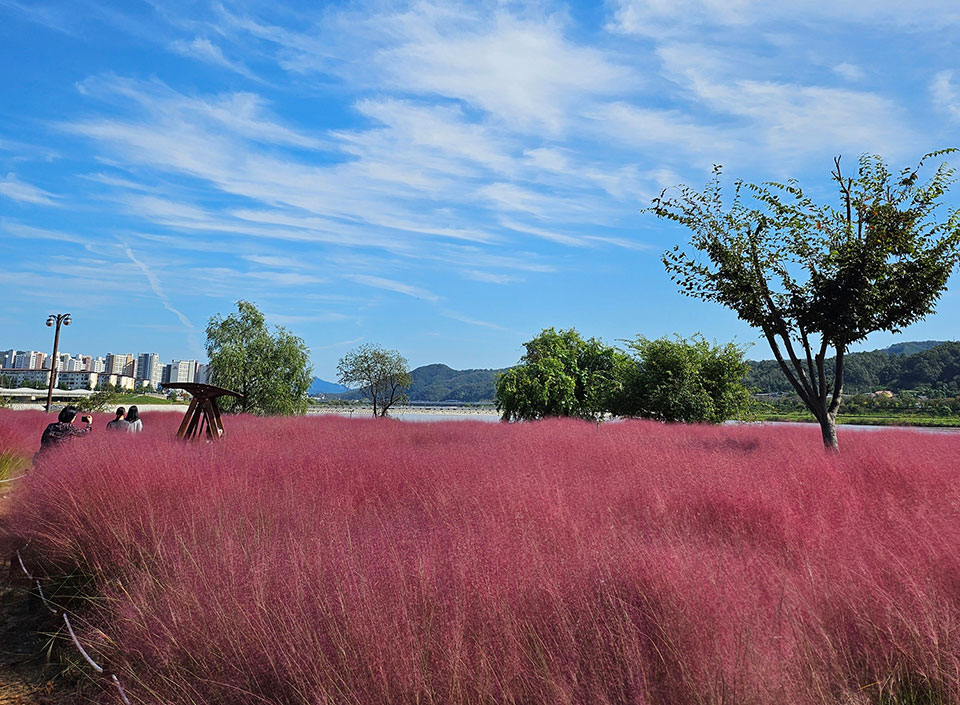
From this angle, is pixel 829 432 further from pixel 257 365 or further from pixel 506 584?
pixel 257 365

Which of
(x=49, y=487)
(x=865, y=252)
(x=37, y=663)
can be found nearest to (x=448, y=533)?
(x=37, y=663)

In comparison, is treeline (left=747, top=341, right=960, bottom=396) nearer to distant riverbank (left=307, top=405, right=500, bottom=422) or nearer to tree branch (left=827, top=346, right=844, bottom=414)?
distant riverbank (left=307, top=405, right=500, bottom=422)

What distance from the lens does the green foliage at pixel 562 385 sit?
25641 mm

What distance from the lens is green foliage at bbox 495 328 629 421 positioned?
25641 millimetres

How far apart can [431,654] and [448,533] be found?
156 centimetres

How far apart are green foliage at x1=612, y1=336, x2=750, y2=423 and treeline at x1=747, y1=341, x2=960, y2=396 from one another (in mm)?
59107

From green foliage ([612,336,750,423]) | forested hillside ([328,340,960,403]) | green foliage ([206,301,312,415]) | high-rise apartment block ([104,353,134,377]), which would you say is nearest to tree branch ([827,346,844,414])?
green foliage ([612,336,750,423])

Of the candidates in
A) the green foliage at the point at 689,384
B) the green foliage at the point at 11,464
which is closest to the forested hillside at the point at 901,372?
the green foliage at the point at 689,384

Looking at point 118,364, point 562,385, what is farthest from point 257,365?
point 118,364

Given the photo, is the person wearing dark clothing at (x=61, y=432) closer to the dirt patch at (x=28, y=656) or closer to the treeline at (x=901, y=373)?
the dirt patch at (x=28, y=656)

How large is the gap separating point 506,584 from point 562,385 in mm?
23138

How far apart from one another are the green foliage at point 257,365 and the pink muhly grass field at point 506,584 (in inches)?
991

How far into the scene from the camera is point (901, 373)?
321ft

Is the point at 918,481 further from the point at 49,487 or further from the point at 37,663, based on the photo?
the point at 49,487
